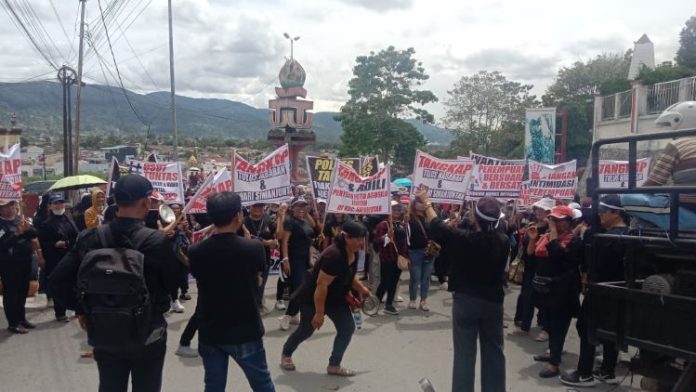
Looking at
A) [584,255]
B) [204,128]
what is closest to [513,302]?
[584,255]

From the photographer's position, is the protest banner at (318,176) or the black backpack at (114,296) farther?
the protest banner at (318,176)

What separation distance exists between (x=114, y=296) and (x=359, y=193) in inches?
206

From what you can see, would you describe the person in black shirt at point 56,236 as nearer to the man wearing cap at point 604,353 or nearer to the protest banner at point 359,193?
the protest banner at point 359,193

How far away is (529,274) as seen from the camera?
7660 mm

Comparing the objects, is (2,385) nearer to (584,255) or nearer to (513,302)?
(584,255)

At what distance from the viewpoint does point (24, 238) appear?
750cm

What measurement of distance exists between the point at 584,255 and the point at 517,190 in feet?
13.1

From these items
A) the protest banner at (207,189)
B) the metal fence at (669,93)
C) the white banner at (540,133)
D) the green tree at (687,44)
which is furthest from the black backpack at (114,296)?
the green tree at (687,44)

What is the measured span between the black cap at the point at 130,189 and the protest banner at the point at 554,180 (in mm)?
8055

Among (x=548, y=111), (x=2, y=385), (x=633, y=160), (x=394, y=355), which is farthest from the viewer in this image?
(x=548, y=111)

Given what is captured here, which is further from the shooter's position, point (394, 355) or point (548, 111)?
point (548, 111)

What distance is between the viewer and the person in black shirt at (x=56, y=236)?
8.05 meters

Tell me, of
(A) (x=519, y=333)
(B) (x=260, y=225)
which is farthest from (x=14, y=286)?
(A) (x=519, y=333)

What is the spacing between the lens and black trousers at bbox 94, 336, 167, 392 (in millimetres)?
3428
